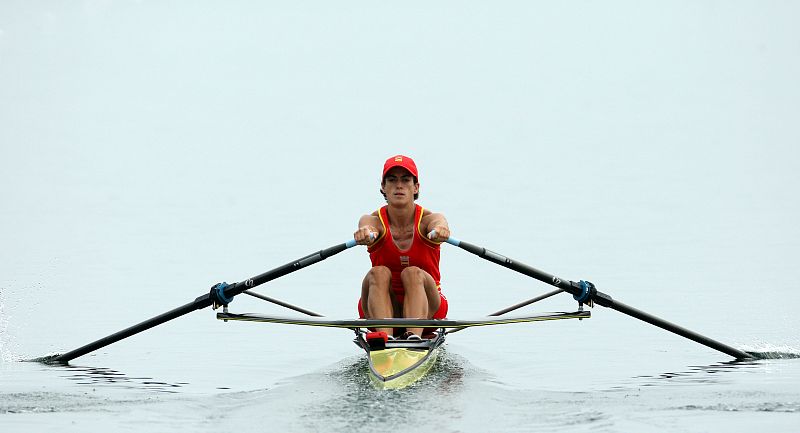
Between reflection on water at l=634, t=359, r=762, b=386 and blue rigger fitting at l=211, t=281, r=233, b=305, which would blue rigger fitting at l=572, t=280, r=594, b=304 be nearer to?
reflection on water at l=634, t=359, r=762, b=386

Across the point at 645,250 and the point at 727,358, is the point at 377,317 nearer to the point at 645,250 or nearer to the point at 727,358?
the point at 727,358

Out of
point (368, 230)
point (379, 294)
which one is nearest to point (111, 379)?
point (379, 294)

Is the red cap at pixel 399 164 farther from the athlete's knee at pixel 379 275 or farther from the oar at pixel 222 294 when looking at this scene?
the athlete's knee at pixel 379 275

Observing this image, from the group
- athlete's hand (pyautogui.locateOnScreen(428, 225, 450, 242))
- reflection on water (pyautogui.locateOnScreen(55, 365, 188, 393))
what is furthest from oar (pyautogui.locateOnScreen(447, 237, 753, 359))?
reflection on water (pyautogui.locateOnScreen(55, 365, 188, 393))

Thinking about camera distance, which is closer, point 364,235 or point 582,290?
point 364,235

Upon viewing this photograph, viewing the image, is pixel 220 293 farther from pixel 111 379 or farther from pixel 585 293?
pixel 585 293

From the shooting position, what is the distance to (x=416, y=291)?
461 inches

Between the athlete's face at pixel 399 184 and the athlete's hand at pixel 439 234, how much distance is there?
0.47 metres

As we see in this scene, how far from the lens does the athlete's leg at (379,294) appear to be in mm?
11648

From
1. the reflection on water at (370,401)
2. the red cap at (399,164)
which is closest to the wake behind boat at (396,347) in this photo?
the reflection on water at (370,401)

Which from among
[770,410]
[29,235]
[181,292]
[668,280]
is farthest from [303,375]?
[29,235]

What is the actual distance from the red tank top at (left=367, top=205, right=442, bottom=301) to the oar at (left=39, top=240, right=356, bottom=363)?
339 mm

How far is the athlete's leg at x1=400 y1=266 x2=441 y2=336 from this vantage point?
11.6 metres

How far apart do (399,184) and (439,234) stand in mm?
704
